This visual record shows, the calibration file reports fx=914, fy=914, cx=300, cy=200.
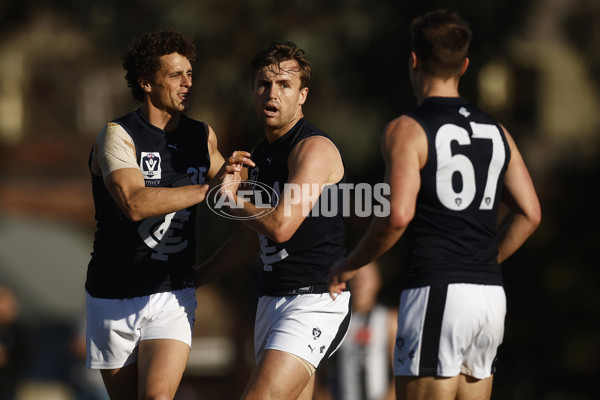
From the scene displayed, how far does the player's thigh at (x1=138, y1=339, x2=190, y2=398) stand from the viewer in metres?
5.62

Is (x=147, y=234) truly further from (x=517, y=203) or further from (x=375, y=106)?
(x=375, y=106)

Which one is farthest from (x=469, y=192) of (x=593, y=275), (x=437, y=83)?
(x=593, y=275)

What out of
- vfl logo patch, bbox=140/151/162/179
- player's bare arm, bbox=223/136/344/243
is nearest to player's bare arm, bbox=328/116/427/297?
player's bare arm, bbox=223/136/344/243

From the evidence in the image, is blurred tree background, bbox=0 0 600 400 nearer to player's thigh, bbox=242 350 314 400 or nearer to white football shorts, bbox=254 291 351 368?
white football shorts, bbox=254 291 351 368

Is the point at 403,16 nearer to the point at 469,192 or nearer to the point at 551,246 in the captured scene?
the point at 551,246

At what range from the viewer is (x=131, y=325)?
5883 millimetres

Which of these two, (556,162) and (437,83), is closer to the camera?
(437,83)

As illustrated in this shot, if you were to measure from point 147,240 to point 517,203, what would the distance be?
Result: 93.4 inches

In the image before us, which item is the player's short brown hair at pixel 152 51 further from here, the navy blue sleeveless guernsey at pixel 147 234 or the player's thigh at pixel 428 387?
the player's thigh at pixel 428 387

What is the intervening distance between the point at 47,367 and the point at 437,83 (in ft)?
41.7

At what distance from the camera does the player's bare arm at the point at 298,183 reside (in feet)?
18.0

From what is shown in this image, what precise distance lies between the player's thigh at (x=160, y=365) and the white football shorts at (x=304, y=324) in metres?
0.52

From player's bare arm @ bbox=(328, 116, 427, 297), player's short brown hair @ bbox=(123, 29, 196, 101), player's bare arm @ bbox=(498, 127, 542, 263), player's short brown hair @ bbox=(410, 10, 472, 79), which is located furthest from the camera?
player's short brown hair @ bbox=(123, 29, 196, 101)

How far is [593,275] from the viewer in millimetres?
16500
